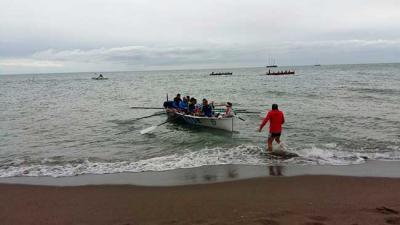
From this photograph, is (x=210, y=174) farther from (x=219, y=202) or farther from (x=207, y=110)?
(x=207, y=110)

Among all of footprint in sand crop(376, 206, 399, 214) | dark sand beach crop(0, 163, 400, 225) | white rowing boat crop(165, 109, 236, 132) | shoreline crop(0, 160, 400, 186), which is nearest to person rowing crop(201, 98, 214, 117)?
white rowing boat crop(165, 109, 236, 132)

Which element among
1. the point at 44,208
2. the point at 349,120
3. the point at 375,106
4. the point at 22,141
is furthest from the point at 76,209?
the point at 375,106

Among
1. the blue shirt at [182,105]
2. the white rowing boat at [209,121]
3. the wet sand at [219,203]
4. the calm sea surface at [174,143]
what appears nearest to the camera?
the wet sand at [219,203]

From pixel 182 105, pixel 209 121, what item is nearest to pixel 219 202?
pixel 209 121

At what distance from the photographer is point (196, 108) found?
782 inches

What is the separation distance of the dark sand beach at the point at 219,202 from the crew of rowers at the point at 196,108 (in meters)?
8.73

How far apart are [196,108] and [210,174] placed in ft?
32.9

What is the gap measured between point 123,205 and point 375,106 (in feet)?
78.5

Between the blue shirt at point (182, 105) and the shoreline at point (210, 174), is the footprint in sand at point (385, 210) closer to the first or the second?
the shoreline at point (210, 174)

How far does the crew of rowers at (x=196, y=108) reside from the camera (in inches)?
708

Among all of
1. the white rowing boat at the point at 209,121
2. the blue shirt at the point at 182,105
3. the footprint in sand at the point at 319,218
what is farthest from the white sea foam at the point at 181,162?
the blue shirt at the point at 182,105

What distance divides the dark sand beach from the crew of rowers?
28.6ft

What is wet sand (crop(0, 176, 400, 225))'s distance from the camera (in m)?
6.41

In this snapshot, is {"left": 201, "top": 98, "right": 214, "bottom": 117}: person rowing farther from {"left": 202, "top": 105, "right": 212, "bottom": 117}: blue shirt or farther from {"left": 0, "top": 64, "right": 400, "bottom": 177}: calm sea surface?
{"left": 0, "top": 64, "right": 400, "bottom": 177}: calm sea surface
